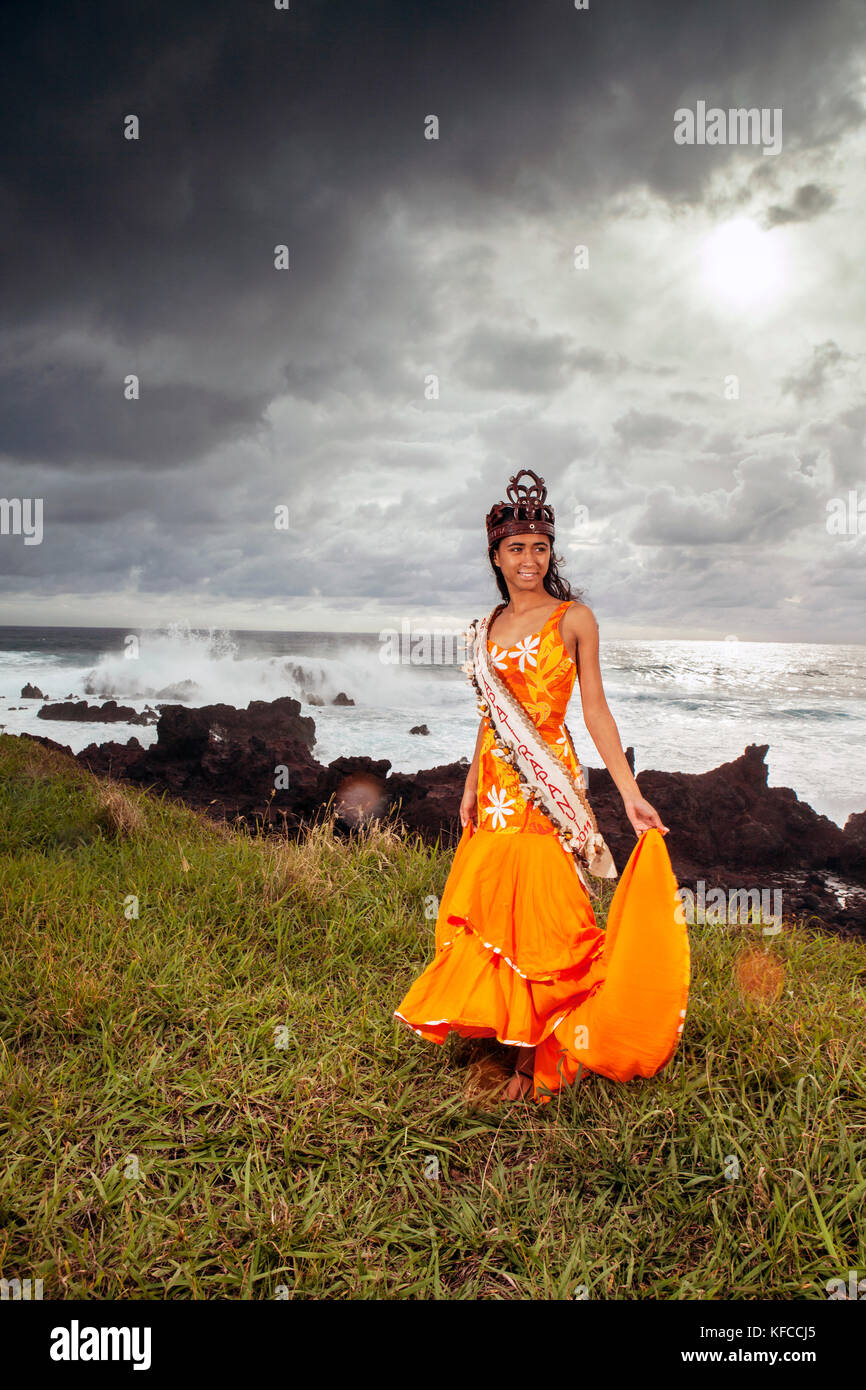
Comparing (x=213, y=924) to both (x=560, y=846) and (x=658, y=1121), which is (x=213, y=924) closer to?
(x=560, y=846)

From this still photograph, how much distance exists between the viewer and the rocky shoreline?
7.82 metres

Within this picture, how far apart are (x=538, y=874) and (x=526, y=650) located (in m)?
0.90

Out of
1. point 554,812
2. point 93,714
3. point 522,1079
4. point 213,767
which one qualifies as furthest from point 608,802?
point 93,714

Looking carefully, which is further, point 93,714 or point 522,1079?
point 93,714

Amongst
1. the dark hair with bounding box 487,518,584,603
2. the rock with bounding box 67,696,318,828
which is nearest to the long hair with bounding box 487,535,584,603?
the dark hair with bounding box 487,518,584,603

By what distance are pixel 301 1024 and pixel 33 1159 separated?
45.2 inches

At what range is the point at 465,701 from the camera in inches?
1200

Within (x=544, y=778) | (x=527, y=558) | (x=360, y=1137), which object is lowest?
(x=360, y=1137)

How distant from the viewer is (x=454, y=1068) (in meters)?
3.07

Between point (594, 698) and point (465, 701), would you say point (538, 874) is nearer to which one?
point (594, 698)

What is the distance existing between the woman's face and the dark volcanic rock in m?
20.0

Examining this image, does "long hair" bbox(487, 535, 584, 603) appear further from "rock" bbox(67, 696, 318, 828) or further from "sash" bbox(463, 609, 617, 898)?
"rock" bbox(67, 696, 318, 828)

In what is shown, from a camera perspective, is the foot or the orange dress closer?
the orange dress

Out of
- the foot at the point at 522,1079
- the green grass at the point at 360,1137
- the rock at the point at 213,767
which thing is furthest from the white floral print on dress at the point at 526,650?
the rock at the point at 213,767
